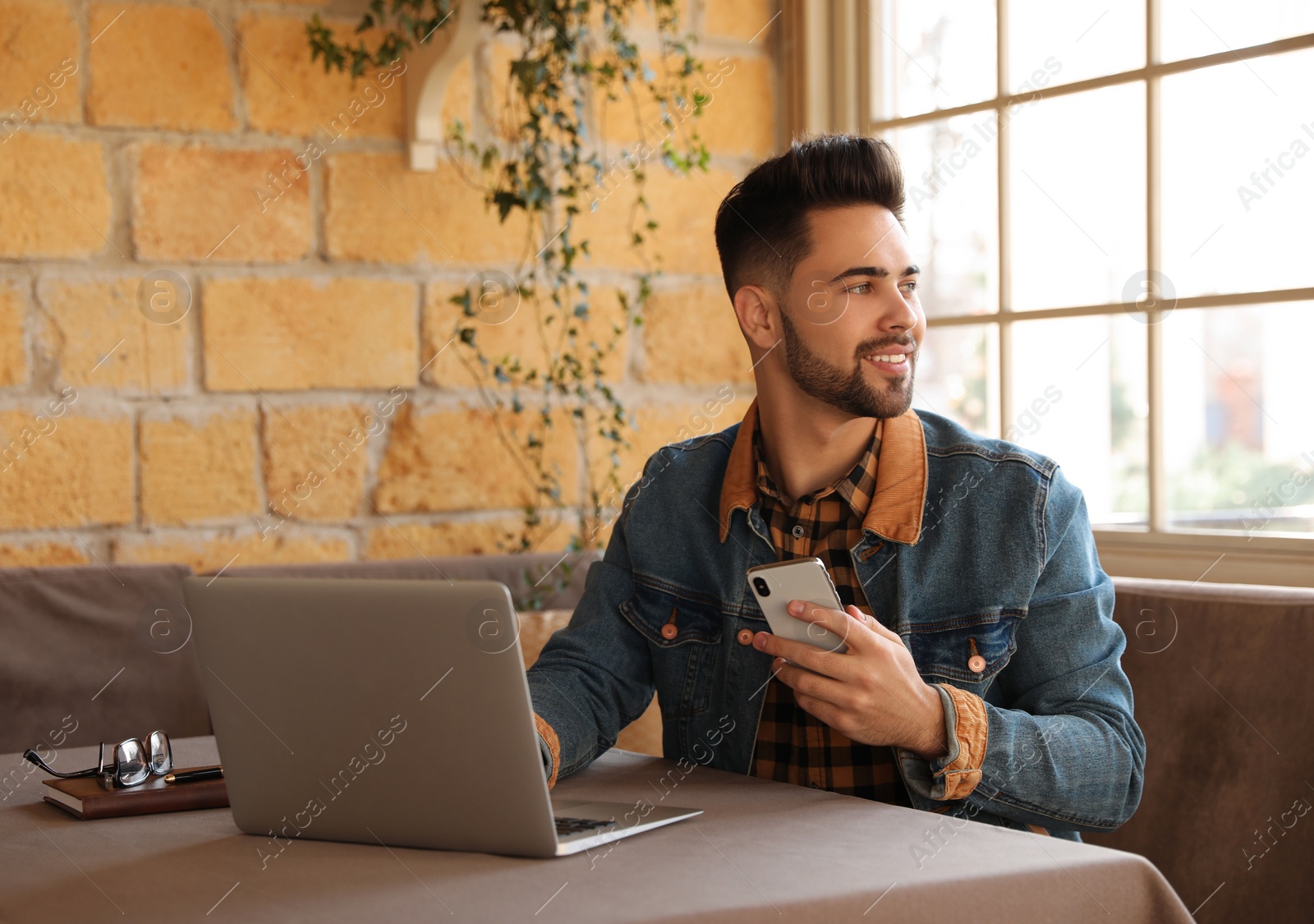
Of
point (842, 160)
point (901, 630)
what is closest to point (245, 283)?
point (842, 160)

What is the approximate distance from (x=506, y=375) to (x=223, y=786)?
1350mm

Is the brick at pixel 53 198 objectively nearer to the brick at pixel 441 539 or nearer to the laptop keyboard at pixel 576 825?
the brick at pixel 441 539

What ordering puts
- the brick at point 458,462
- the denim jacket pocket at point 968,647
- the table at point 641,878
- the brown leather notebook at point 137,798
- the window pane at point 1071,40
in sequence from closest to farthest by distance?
the table at point 641,878 → the brown leather notebook at point 137,798 → the denim jacket pocket at point 968,647 → the window pane at point 1071,40 → the brick at point 458,462

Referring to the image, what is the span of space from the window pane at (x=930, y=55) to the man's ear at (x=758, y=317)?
0.94 m

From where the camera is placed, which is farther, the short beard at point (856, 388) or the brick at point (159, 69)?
the brick at point (159, 69)

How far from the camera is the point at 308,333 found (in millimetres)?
2465

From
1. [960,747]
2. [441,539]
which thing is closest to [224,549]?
[441,539]

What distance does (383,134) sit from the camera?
2537 millimetres

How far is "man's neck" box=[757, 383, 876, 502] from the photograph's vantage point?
1773 millimetres

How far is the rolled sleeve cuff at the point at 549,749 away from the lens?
4.49 ft

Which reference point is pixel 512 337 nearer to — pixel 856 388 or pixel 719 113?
pixel 719 113

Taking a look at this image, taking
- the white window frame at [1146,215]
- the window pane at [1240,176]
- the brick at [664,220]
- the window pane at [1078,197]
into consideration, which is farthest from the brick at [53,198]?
the window pane at [1240,176]

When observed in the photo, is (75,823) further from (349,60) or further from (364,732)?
(349,60)

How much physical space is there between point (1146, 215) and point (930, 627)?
1114mm
